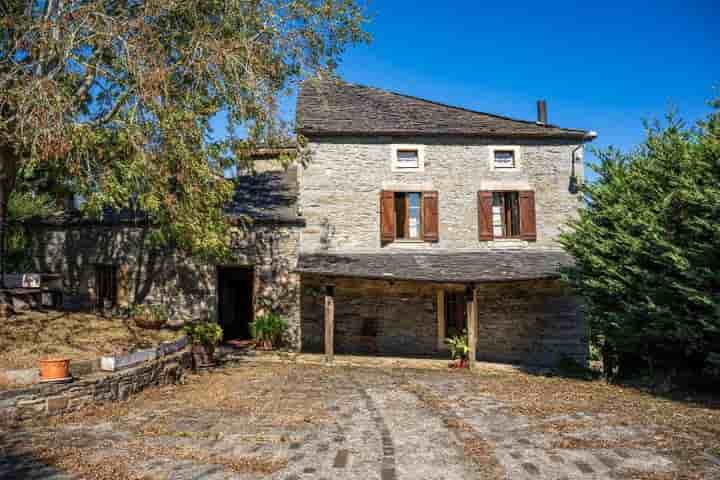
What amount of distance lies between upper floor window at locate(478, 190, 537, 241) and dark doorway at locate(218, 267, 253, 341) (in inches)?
265

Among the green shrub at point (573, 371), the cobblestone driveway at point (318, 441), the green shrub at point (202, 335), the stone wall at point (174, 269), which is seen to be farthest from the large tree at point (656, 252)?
the green shrub at point (202, 335)

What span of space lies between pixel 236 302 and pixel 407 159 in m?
6.65

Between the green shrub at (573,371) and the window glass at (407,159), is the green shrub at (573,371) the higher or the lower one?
the lower one

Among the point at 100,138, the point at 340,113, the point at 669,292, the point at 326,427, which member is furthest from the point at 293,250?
the point at 669,292

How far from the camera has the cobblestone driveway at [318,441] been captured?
15.2 ft

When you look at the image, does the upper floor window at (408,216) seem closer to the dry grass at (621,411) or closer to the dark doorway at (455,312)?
the dark doorway at (455,312)

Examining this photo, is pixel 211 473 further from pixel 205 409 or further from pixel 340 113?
pixel 340 113

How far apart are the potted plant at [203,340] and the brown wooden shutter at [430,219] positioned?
→ 578 centimetres

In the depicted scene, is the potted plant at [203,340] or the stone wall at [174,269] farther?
the stone wall at [174,269]

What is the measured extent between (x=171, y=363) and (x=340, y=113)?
8.12m

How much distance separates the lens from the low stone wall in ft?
19.3

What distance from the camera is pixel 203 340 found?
415 inches

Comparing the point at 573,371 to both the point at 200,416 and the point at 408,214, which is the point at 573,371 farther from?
the point at 200,416

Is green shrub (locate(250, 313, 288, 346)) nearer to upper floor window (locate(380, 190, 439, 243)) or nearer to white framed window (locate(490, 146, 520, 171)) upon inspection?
upper floor window (locate(380, 190, 439, 243))
